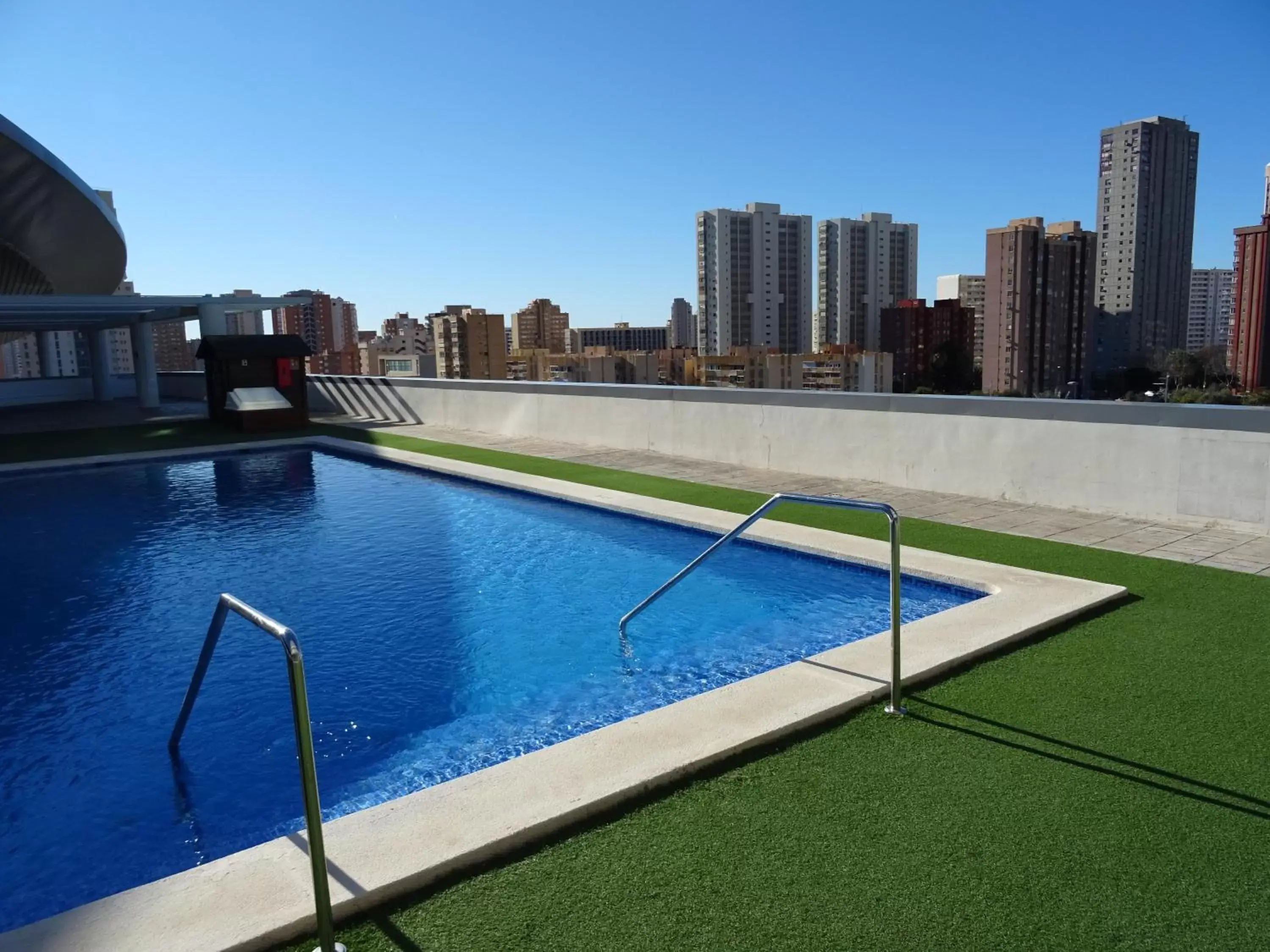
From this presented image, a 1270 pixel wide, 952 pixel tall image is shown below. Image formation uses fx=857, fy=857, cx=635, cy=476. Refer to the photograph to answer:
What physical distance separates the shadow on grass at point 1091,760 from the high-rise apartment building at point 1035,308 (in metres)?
60.0

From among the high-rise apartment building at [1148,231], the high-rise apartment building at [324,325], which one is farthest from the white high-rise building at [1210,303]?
the high-rise apartment building at [324,325]

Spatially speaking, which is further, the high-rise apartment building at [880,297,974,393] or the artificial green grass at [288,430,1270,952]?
the high-rise apartment building at [880,297,974,393]

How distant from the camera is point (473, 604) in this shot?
25.8ft

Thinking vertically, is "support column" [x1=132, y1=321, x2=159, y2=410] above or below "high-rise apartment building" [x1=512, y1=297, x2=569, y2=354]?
below

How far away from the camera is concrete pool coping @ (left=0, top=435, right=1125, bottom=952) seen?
2.77 metres

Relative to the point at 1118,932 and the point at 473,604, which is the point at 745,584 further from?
the point at 1118,932

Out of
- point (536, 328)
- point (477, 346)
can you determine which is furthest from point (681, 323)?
point (477, 346)

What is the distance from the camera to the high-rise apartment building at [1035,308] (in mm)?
59812

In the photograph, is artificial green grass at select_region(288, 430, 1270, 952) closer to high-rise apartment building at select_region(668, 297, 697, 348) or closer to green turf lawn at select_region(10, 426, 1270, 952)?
green turf lawn at select_region(10, 426, 1270, 952)

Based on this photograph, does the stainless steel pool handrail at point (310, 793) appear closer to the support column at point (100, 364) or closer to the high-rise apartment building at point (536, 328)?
the support column at point (100, 364)

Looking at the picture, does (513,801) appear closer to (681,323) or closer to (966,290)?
(966,290)

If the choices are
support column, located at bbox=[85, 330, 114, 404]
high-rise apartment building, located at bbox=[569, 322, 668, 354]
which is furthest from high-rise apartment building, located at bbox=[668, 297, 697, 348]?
support column, located at bbox=[85, 330, 114, 404]

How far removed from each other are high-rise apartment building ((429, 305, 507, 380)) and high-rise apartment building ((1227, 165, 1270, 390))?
4533 cm

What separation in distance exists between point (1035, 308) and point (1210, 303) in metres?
68.4
